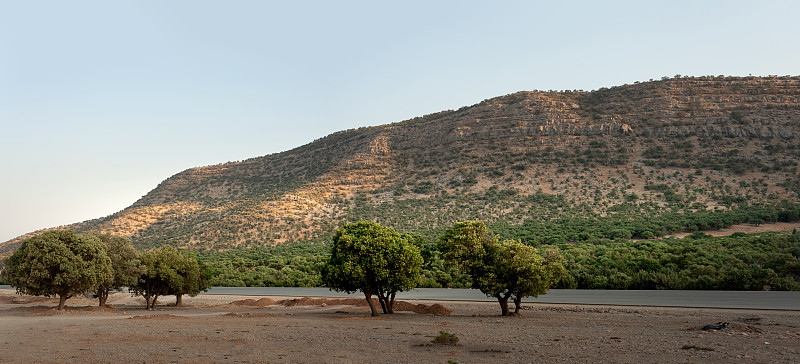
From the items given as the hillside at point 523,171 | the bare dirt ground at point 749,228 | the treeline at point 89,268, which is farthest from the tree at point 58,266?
the bare dirt ground at point 749,228

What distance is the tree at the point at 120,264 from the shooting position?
97.9ft

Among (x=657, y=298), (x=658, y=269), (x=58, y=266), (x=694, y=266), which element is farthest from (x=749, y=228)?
(x=58, y=266)

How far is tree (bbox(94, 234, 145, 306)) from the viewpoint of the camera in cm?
2983

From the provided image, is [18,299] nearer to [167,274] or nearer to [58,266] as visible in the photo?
[58,266]

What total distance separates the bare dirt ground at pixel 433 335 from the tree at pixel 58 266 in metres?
7.14

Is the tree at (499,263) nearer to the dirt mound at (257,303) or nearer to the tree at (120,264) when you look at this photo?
the dirt mound at (257,303)

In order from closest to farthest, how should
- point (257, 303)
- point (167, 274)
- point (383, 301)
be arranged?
point (383, 301), point (167, 274), point (257, 303)

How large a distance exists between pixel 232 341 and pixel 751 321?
18.5 metres

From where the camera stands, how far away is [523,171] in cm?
7519

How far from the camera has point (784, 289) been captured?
24828 millimetres

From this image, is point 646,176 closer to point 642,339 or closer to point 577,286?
point 577,286

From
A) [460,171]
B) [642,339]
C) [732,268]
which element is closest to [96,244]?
[642,339]

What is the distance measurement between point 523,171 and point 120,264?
195ft

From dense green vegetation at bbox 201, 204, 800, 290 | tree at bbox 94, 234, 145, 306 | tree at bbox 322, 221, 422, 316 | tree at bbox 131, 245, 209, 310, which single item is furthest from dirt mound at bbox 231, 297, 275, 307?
tree at bbox 322, 221, 422, 316
